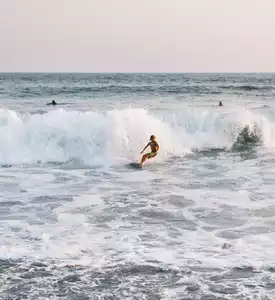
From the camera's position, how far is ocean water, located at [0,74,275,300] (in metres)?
6.50

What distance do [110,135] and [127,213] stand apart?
9319mm

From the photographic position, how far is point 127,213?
10.0 m

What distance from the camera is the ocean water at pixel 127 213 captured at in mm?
6496

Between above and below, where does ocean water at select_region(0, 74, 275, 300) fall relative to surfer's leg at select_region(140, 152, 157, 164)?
below

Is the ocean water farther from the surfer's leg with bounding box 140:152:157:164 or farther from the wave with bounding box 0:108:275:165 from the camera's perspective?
the surfer's leg with bounding box 140:152:157:164

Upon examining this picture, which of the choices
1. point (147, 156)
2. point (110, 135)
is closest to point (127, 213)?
point (147, 156)

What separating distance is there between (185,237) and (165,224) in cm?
86

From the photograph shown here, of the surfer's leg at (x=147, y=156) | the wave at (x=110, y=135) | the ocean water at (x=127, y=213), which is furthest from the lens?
the wave at (x=110, y=135)

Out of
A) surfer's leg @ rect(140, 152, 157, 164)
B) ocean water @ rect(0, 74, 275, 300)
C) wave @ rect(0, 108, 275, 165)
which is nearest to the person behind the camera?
ocean water @ rect(0, 74, 275, 300)

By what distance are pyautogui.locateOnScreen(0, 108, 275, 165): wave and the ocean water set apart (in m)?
0.06

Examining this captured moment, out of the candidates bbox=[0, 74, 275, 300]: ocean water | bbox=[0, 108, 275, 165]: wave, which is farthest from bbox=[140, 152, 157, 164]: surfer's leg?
bbox=[0, 108, 275, 165]: wave

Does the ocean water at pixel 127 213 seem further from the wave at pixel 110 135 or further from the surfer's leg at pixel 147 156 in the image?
the surfer's leg at pixel 147 156

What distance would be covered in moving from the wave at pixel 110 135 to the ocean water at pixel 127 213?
0.20 feet

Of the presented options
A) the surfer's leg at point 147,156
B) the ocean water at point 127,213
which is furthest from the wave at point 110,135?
the surfer's leg at point 147,156
